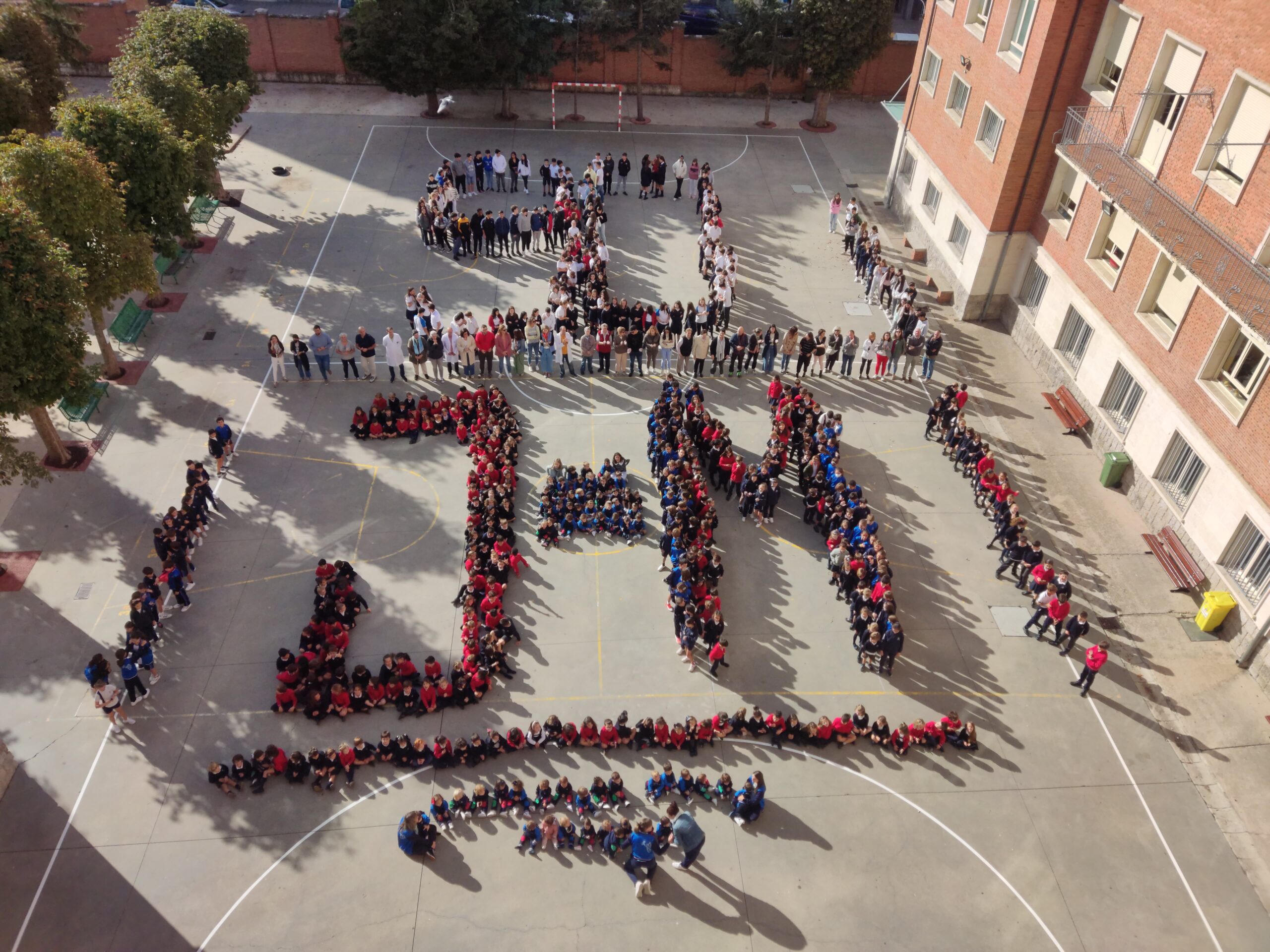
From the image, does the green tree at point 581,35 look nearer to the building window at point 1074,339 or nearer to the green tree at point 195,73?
the green tree at point 195,73

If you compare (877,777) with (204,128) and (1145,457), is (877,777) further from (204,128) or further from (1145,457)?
(204,128)

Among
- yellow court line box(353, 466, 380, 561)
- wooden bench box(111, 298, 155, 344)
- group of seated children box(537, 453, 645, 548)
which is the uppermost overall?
wooden bench box(111, 298, 155, 344)

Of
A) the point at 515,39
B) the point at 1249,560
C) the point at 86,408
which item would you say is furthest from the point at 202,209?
the point at 1249,560

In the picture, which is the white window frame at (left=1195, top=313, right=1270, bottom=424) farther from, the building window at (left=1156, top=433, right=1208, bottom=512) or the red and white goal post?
the red and white goal post

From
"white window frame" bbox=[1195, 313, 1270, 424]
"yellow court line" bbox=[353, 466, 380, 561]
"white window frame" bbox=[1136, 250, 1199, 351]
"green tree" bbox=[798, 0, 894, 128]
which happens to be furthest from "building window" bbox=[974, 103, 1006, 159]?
"yellow court line" bbox=[353, 466, 380, 561]

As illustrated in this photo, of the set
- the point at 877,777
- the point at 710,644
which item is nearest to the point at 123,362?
the point at 710,644

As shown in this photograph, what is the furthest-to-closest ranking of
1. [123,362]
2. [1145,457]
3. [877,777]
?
[123,362] < [1145,457] < [877,777]
